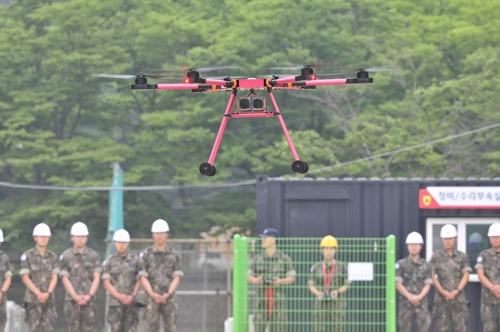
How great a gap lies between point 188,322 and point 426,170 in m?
8.96

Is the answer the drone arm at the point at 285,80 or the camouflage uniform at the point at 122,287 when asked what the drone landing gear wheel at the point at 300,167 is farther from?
the camouflage uniform at the point at 122,287

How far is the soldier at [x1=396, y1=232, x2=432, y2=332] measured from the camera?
15453mm

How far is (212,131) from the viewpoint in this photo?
3650 cm

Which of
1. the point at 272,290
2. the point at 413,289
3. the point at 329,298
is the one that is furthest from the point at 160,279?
the point at 413,289

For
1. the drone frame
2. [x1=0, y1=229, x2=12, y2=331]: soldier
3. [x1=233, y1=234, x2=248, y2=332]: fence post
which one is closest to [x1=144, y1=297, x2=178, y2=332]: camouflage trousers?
[x1=0, y1=229, x2=12, y2=331]: soldier

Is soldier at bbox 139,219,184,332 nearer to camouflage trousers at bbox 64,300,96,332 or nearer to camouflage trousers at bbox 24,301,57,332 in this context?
camouflage trousers at bbox 64,300,96,332

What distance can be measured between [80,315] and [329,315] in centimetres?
411

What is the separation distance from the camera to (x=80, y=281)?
15.6m

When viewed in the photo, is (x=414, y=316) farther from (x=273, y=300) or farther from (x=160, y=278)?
(x=160, y=278)

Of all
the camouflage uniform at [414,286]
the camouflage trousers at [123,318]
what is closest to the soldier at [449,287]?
the camouflage uniform at [414,286]

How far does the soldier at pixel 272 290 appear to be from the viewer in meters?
13.1

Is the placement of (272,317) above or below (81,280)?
below

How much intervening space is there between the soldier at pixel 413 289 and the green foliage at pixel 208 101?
15747mm

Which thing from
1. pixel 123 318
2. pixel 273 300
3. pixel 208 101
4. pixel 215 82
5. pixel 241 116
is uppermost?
pixel 208 101
